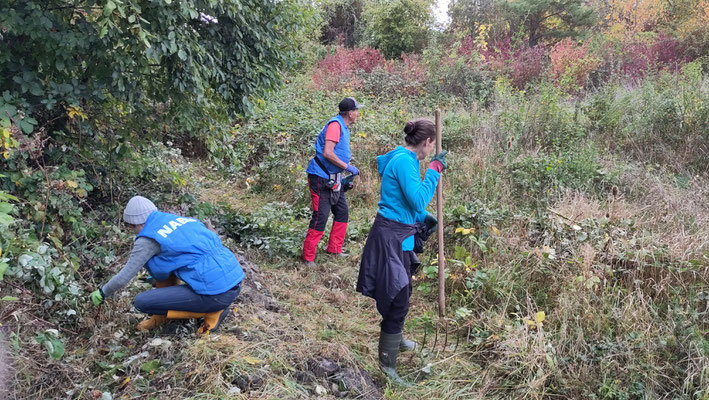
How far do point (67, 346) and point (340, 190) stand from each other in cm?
272

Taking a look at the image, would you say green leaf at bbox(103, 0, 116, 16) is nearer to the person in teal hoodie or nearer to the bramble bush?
the person in teal hoodie

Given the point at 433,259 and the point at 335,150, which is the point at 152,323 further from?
the point at 433,259

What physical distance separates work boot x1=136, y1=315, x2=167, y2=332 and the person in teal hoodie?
143 centimetres

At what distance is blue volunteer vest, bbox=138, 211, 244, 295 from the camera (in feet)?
9.45

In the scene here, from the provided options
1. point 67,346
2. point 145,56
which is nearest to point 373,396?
point 67,346

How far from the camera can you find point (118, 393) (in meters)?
2.58

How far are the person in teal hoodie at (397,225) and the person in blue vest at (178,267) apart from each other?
954 millimetres

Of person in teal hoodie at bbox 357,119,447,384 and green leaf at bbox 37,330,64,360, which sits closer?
green leaf at bbox 37,330,64,360

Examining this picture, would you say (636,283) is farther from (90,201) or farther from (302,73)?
(302,73)

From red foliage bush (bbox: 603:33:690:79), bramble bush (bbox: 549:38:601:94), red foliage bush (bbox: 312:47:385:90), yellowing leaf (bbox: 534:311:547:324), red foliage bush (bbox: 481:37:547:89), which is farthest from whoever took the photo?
red foliage bush (bbox: 312:47:385:90)

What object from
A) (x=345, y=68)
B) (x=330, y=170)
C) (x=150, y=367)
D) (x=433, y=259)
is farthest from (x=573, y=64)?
(x=150, y=367)

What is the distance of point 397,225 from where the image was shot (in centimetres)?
298

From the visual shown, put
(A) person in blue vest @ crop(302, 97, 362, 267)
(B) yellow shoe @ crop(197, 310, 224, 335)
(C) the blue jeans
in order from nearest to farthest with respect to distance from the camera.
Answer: (C) the blue jeans
(B) yellow shoe @ crop(197, 310, 224, 335)
(A) person in blue vest @ crop(302, 97, 362, 267)

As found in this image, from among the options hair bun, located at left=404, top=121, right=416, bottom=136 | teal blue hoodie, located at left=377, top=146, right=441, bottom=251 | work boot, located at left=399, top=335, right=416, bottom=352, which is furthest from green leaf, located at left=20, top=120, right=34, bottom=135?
work boot, located at left=399, top=335, right=416, bottom=352
